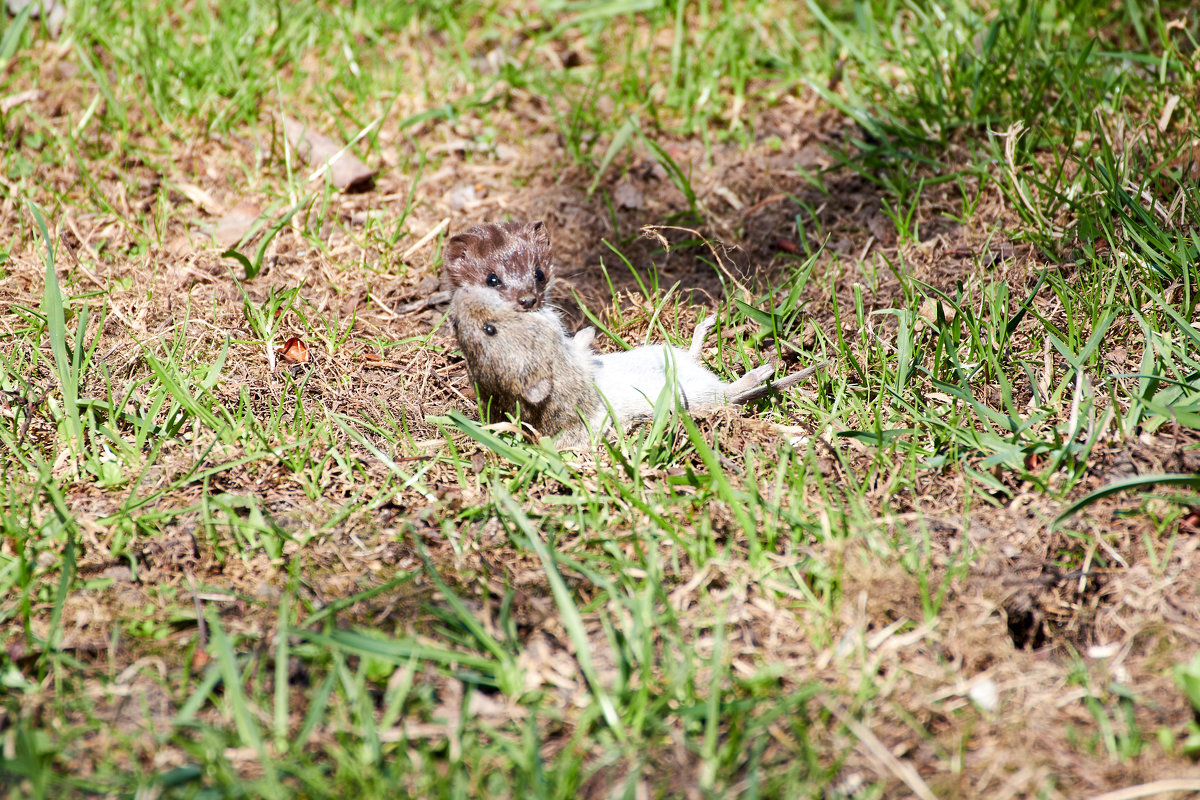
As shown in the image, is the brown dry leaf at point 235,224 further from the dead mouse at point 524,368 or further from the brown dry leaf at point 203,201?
the dead mouse at point 524,368

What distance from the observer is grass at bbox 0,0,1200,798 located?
2479 millimetres

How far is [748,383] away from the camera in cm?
392

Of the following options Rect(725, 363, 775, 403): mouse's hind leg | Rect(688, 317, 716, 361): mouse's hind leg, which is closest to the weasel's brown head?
Rect(688, 317, 716, 361): mouse's hind leg

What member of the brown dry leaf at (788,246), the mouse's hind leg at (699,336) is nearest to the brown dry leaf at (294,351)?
the mouse's hind leg at (699,336)

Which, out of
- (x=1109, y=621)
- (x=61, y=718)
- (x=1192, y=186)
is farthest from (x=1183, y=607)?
(x=61, y=718)

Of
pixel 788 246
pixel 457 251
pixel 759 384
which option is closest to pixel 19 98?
pixel 457 251

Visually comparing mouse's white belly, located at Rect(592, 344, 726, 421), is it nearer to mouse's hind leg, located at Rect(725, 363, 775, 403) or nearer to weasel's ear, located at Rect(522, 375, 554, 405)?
mouse's hind leg, located at Rect(725, 363, 775, 403)

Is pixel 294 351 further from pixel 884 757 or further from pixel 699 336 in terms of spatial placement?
pixel 884 757

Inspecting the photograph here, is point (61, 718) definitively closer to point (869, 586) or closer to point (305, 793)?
point (305, 793)

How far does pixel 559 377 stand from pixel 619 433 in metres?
0.42

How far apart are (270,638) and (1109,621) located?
99.9 inches

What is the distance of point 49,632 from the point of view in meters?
2.70

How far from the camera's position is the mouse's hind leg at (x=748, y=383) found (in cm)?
390

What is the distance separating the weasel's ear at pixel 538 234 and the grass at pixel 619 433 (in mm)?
478
